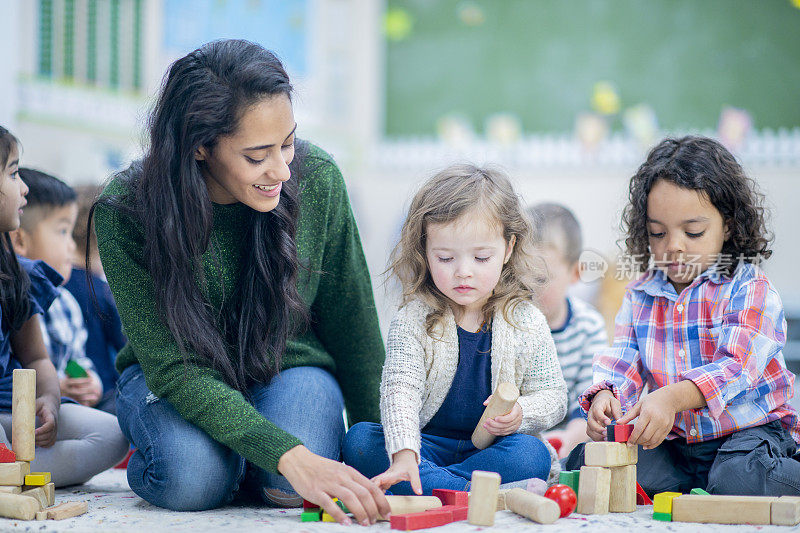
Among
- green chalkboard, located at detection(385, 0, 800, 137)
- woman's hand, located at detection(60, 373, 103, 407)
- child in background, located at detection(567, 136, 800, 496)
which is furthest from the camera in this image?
green chalkboard, located at detection(385, 0, 800, 137)

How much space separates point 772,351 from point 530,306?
399 millimetres

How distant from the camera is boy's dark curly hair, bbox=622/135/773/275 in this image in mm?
1407

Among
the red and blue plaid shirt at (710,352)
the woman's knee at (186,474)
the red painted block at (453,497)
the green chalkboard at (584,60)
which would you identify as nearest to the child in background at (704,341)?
the red and blue plaid shirt at (710,352)

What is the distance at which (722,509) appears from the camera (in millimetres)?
1128

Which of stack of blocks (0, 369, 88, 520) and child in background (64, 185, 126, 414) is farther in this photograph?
child in background (64, 185, 126, 414)

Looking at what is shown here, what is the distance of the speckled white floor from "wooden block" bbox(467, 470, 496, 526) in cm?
2

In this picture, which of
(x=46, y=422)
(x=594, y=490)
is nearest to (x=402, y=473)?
(x=594, y=490)

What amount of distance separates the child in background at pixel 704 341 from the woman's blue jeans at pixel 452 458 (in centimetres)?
12

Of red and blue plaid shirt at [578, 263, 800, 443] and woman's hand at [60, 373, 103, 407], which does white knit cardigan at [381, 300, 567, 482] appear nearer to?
red and blue plaid shirt at [578, 263, 800, 443]

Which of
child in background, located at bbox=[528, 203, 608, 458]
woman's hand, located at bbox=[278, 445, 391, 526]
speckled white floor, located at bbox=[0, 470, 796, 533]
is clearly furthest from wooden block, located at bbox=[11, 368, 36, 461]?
child in background, located at bbox=[528, 203, 608, 458]

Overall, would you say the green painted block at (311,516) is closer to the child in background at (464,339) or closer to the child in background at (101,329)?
the child in background at (464,339)

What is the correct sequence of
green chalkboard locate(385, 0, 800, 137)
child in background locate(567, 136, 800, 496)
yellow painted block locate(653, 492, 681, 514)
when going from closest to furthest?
yellow painted block locate(653, 492, 681, 514)
child in background locate(567, 136, 800, 496)
green chalkboard locate(385, 0, 800, 137)

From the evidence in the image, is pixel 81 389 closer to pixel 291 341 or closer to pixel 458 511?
pixel 291 341

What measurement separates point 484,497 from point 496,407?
0.51 ft
